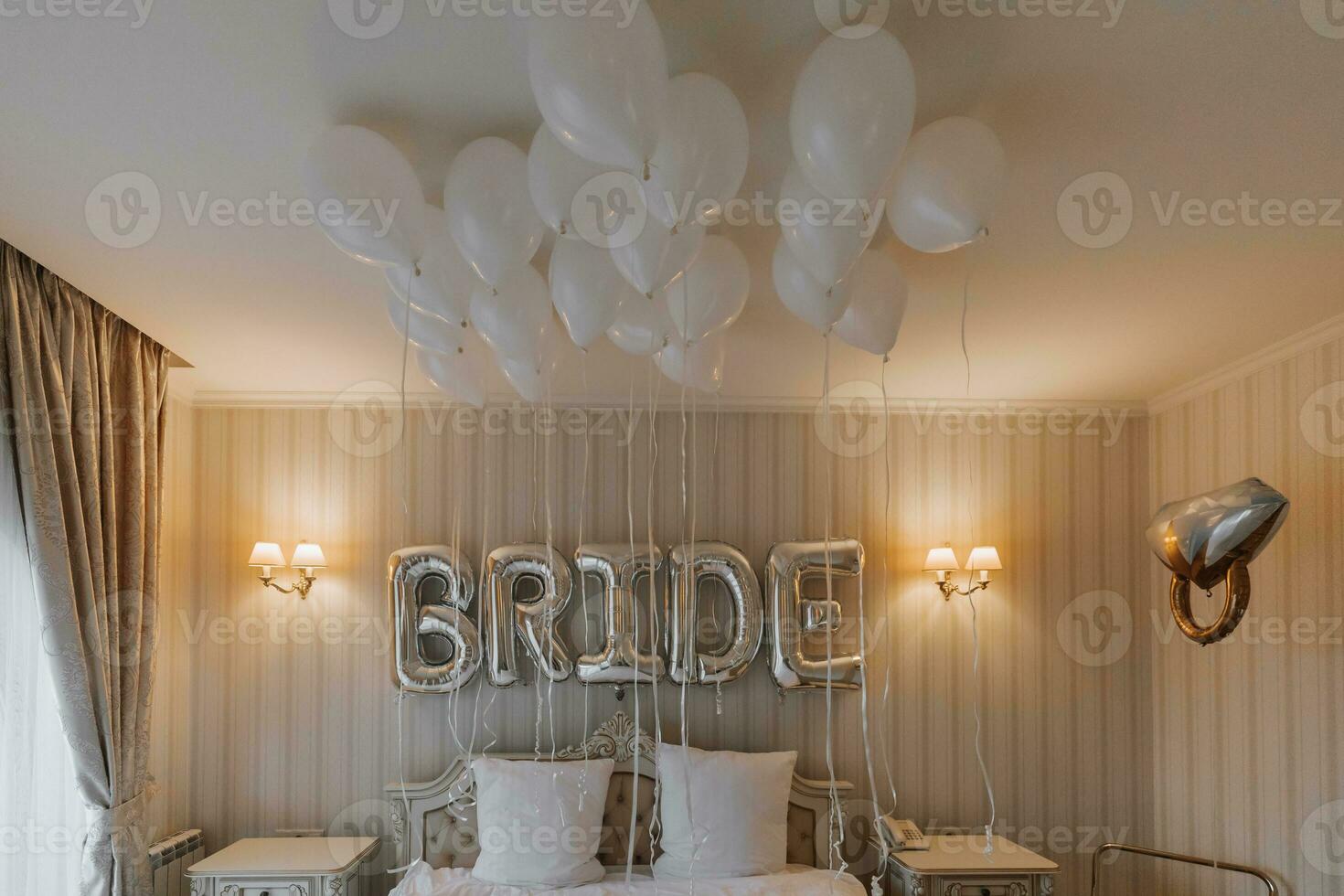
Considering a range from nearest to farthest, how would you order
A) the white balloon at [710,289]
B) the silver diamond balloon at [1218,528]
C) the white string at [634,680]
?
1. the white string at [634,680]
2. the white balloon at [710,289]
3. the silver diamond balloon at [1218,528]

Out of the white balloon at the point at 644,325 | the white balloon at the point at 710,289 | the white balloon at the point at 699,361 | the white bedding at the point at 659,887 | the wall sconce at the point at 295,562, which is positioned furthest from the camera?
the wall sconce at the point at 295,562

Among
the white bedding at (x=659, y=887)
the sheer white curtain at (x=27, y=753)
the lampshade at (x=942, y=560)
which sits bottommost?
the white bedding at (x=659, y=887)

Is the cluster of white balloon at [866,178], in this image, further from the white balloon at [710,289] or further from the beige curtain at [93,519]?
the beige curtain at [93,519]

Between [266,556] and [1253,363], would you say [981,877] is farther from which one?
[266,556]

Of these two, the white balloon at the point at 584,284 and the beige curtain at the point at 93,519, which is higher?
the white balloon at the point at 584,284

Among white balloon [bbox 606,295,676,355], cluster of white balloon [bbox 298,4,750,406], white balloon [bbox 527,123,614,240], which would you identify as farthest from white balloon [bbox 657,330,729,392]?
white balloon [bbox 527,123,614,240]

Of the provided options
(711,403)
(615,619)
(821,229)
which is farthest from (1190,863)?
(821,229)

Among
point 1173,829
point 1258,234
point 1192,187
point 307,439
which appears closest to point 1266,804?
point 1173,829

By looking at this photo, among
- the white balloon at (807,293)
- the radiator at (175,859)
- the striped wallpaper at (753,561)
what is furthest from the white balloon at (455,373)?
the radiator at (175,859)

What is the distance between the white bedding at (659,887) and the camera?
3.75 m

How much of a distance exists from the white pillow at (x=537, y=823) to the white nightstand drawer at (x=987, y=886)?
137cm

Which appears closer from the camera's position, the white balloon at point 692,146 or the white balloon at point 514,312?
the white balloon at point 692,146

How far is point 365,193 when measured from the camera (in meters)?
2.02

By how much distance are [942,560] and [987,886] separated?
4.31 feet
